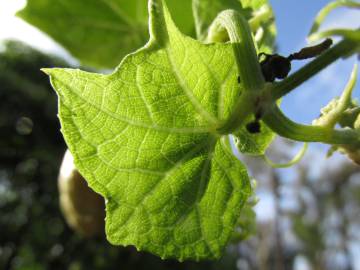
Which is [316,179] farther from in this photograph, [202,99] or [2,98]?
[202,99]

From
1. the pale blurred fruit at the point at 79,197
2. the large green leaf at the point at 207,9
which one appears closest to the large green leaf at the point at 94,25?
the large green leaf at the point at 207,9

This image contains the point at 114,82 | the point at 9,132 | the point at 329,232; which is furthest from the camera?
the point at 329,232

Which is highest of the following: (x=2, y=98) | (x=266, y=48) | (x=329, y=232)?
(x=266, y=48)

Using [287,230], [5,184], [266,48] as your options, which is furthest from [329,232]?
[266,48]

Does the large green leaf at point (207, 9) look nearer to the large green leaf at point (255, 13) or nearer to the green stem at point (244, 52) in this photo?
the large green leaf at point (255, 13)

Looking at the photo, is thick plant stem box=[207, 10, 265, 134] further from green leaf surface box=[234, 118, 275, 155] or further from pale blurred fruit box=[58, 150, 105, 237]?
pale blurred fruit box=[58, 150, 105, 237]
